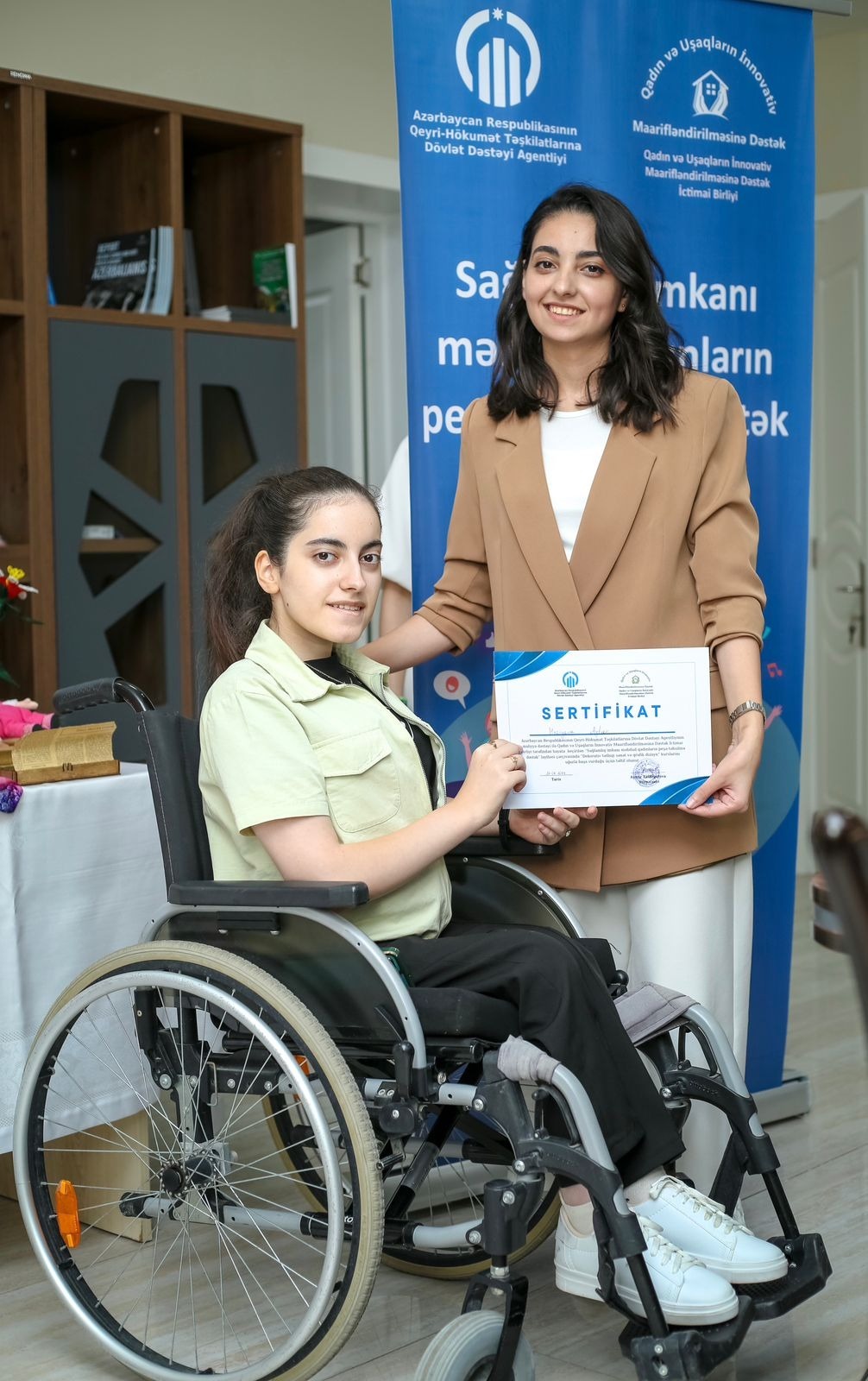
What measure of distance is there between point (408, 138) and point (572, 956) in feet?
4.30

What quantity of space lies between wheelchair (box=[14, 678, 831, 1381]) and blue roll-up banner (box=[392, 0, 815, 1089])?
0.71 metres

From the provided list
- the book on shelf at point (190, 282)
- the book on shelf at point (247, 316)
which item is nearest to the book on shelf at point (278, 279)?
the book on shelf at point (247, 316)

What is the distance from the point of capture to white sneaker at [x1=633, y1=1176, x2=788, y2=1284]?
63.7 inches

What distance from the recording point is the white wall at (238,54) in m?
3.66

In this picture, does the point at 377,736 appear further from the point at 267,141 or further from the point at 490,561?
the point at 267,141

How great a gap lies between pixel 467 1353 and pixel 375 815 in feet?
1.97

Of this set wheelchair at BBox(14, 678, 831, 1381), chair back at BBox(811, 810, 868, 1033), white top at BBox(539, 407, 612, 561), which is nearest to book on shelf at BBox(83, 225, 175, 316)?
white top at BBox(539, 407, 612, 561)

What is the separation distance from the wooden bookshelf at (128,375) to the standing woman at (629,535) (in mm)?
1707

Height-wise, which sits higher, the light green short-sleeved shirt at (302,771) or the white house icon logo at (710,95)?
the white house icon logo at (710,95)

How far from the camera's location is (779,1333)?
1918 mm

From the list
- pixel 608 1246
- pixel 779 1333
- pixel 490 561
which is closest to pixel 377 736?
pixel 490 561

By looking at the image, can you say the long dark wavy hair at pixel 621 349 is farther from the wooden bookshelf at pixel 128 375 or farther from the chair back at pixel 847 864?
the wooden bookshelf at pixel 128 375

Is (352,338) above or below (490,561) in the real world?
above

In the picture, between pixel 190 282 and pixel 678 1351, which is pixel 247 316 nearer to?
pixel 190 282
